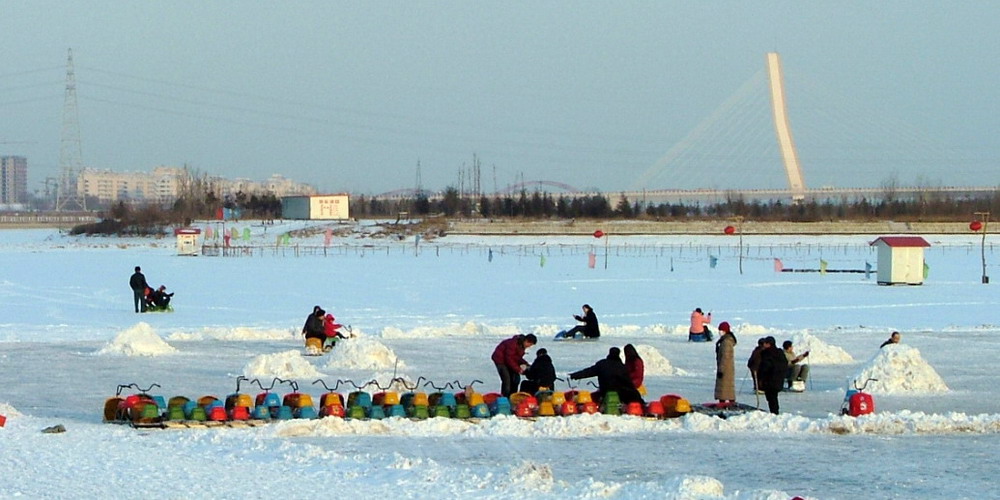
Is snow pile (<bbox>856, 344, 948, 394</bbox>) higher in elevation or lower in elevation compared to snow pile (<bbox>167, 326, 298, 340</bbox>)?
higher

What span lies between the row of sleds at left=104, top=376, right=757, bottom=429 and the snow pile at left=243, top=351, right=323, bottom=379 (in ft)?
11.6

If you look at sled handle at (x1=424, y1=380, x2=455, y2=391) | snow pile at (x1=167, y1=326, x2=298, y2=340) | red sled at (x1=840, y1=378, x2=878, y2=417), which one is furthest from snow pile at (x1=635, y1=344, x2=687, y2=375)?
snow pile at (x1=167, y1=326, x2=298, y2=340)

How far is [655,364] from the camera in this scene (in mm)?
20328

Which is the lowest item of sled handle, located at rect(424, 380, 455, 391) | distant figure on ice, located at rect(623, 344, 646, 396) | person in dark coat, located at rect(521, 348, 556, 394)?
sled handle, located at rect(424, 380, 455, 391)

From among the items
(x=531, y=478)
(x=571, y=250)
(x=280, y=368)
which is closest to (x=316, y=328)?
(x=280, y=368)

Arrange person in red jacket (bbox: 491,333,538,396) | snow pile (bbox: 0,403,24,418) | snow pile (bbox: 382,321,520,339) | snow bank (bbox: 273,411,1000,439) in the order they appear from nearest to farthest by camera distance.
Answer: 1. snow bank (bbox: 273,411,1000,439)
2. snow pile (bbox: 0,403,24,418)
3. person in red jacket (bbox: 491,333,538,396)
4. snow pile (bbox: 382,321,520,339)

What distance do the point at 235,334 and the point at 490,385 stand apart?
30.6ft

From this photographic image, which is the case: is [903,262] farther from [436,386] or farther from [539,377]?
[539,377]

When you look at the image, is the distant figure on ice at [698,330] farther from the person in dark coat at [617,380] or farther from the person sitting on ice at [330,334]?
the person in dark coat at [617,380]

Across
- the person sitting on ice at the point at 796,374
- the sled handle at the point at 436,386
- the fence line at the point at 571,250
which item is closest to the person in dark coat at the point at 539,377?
the sled handle at the point at 436,386

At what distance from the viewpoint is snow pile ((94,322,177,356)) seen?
74.2ft

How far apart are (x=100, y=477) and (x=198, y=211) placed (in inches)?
4322

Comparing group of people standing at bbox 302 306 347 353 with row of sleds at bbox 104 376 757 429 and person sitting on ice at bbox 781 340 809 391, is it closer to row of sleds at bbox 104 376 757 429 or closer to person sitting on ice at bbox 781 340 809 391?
row of sleds at bbox 104 376 757 429

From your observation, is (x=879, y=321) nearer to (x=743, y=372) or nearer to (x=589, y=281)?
(x=743, y=372)
